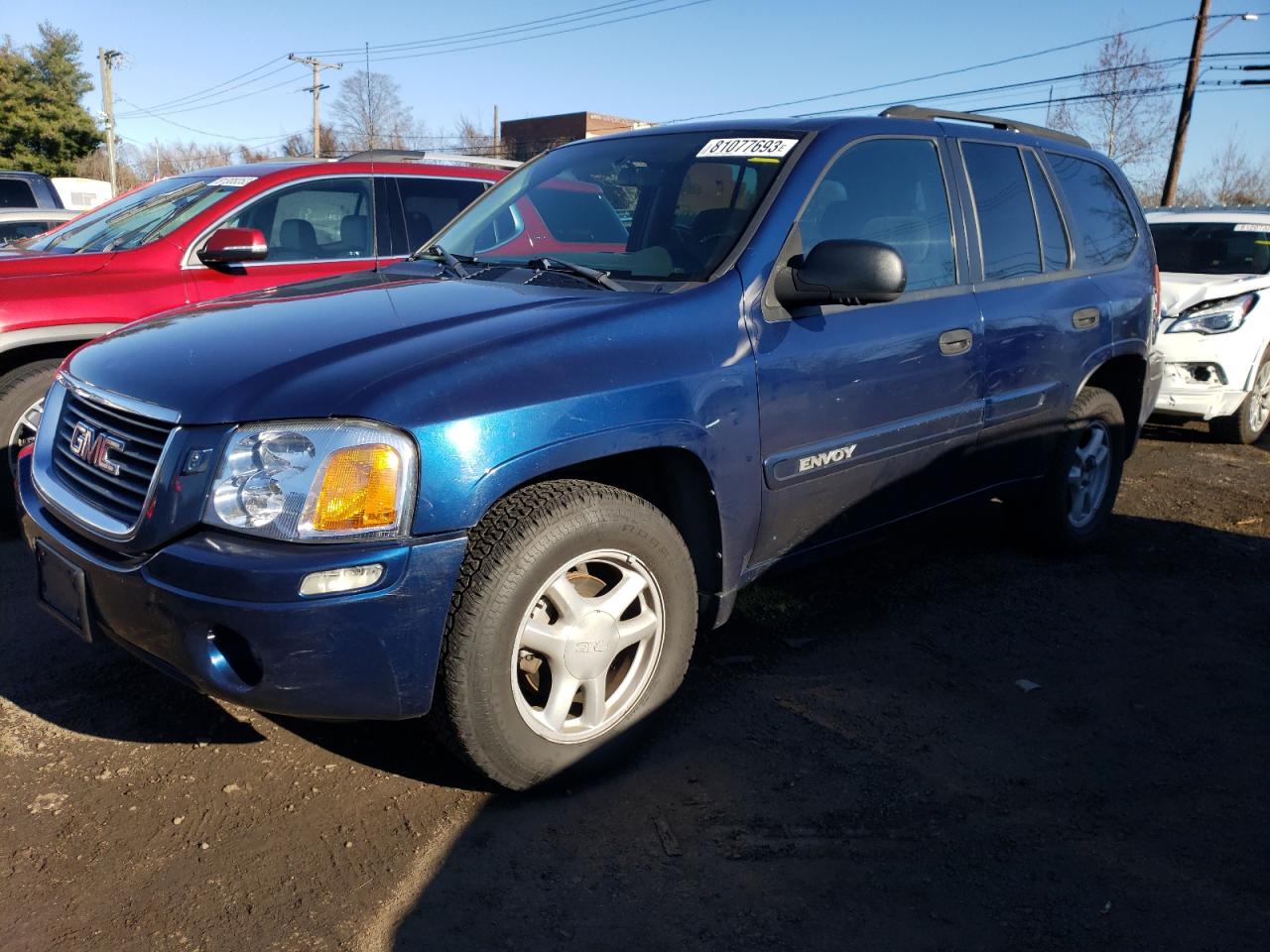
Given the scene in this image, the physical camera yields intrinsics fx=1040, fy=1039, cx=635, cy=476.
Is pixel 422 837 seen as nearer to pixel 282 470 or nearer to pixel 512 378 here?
pixel 282 470

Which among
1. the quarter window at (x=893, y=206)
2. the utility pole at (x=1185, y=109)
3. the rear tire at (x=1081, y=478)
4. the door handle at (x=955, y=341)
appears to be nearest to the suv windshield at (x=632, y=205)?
the quarter window at (x=893, y=206)

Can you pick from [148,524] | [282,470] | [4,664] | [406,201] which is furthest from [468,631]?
[406,201]

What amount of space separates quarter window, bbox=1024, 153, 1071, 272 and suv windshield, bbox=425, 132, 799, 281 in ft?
4.92

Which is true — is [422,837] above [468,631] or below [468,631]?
below

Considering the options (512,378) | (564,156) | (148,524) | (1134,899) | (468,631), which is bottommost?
(1134,899)

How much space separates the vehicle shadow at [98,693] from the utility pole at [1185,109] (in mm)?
26554

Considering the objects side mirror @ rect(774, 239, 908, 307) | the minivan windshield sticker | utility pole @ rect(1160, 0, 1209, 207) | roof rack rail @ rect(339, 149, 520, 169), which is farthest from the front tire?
utility pole @ rect(1160, 0, 1209, 207)

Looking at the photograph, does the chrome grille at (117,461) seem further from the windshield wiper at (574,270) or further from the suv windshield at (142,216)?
the suv windshield at (142,216)

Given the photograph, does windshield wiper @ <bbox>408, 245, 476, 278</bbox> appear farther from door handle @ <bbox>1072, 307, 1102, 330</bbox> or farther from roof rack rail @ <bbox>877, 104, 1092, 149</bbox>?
door handle @ <bbox>1072, 307, 1102, 330</bbox>

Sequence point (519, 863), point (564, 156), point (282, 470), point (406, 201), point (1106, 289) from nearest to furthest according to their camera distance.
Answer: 1. point (282, 470)
2. point (519, 863)
3. point (564, 156)
4. point (1106, 289)
5. point (406, 201)

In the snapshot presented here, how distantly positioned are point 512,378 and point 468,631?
63cm

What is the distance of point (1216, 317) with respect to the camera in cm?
741

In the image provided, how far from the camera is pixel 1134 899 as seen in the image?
2.48m

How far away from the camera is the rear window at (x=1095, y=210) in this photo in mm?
Result: 4699
